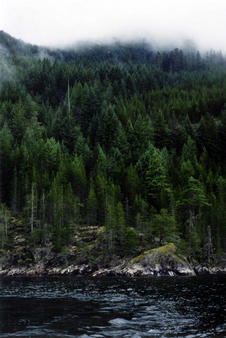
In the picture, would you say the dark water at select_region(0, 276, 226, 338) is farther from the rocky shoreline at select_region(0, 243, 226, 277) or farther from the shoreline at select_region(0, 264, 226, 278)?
the rocky shoreline at select_region(0, 243, 226, 277)

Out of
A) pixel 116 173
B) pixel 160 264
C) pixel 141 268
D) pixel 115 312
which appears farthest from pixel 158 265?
pixel 116 173

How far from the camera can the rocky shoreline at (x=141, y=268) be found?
53406 millimetres

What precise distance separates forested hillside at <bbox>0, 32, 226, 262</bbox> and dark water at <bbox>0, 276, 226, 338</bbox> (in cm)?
2771

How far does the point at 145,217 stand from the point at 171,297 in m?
36.5

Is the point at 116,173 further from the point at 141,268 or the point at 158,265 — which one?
the point at 158,265

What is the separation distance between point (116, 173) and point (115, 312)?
61.6 m

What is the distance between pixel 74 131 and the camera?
113 meters

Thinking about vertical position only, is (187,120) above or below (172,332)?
above

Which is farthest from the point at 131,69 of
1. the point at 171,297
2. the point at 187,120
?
the point at 171,297

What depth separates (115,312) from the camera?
2408cm

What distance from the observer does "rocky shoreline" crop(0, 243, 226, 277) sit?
53.4 meters

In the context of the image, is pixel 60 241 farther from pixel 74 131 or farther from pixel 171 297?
pixel 74 131

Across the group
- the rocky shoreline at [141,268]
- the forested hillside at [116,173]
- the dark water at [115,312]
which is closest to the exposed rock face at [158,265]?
the rocky shoreline at [141,268]

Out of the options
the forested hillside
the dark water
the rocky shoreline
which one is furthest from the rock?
the dark water
